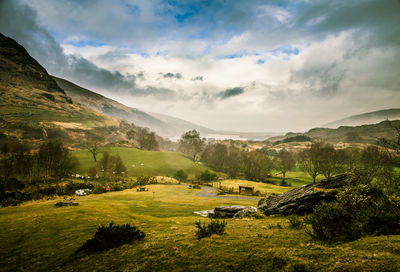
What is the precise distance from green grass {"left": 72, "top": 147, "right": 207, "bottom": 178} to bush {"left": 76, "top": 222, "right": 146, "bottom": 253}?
80.6 m

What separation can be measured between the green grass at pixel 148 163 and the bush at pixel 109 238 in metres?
80.6

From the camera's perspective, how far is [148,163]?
330 ft

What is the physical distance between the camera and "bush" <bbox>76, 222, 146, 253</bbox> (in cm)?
859

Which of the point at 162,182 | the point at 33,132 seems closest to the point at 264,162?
the point at 162,182

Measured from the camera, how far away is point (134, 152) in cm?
11562

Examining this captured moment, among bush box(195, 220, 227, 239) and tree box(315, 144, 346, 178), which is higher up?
bush box(195, 220, 227, 239)

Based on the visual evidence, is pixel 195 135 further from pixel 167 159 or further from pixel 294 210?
pixel 294 210

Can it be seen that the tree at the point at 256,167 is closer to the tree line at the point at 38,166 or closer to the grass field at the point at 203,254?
the tree line at the point at 38,166

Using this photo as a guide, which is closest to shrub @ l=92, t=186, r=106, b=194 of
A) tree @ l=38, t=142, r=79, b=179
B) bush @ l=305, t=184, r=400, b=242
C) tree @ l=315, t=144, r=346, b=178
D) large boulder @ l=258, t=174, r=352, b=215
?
tree @ l=38, t=142, r=79, b=179

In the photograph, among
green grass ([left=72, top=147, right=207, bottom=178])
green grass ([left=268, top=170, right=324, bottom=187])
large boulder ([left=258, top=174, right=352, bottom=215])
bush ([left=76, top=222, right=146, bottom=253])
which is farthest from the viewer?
green grass ([left=268, top=170, right=324, bottom=187])

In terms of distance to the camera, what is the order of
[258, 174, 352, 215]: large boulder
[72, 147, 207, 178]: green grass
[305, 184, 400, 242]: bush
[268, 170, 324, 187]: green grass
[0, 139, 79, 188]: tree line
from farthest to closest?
[268, 170, 324, 187]: green grass
[72, 147, 207, 178]: green grass
[0, 139, 79, 188]: tree line
[258, 174, 352, 215]: large boulder
[305, 184, 400, 242]: bush

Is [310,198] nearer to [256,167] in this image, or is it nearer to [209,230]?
[209,230]

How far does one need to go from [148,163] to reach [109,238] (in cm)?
9568

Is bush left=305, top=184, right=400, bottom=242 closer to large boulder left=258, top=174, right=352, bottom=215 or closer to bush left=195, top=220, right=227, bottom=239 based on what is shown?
bush left=195, top=220, right=227, bottom=239
